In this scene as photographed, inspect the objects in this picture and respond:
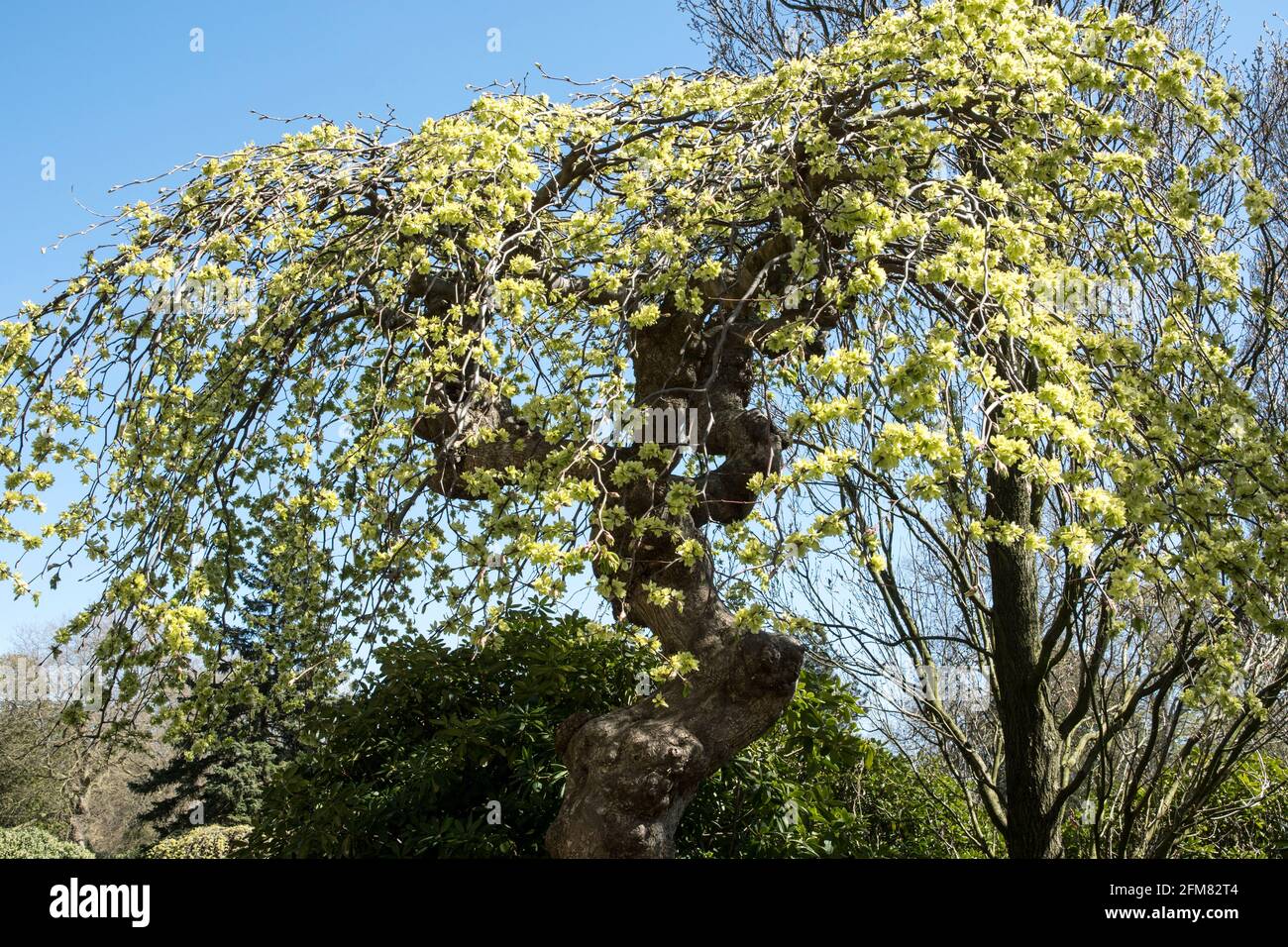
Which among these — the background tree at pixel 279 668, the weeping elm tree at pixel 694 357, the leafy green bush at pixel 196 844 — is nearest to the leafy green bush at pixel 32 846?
the leafy green bush at pixel 196 844

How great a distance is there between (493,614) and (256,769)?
38.7 feet

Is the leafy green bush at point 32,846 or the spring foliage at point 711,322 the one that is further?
the leafy green bush at point 32,846

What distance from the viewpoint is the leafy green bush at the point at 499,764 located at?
14.4 ft

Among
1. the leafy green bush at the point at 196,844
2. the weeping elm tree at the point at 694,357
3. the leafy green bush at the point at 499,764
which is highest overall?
the weeping elm tree at the point at 694,357

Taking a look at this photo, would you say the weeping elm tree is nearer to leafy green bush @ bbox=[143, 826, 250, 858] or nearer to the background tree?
the background tree

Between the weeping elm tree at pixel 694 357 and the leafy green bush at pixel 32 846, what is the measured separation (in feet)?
24.1

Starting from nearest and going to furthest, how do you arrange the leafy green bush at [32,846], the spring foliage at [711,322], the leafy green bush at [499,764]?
the spring foliage at [711,322] < the leafy green bush at [499,764] < the leafy green bush at [32,846]

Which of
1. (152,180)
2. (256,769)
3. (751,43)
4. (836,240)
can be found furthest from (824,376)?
(256,769)

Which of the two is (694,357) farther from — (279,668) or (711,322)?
(279,668)

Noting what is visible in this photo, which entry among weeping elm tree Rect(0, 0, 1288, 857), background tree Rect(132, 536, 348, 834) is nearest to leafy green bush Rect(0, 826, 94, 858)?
background tree Rect(132, 536, 348, 834)

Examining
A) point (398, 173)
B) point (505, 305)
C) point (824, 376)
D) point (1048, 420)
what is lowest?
point (1048, 420)

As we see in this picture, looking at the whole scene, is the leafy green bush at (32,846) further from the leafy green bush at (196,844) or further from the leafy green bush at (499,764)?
the leafy green bush at (499,764)

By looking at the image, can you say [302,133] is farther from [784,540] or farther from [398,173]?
[784,540]

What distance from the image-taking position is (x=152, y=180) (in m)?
4.43
